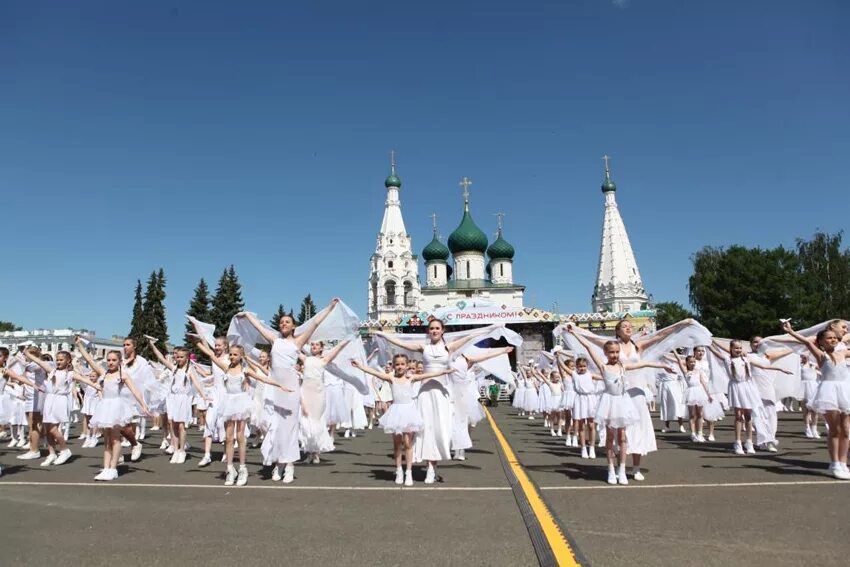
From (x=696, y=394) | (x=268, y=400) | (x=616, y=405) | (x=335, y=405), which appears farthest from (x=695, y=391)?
(x=268, y=400)

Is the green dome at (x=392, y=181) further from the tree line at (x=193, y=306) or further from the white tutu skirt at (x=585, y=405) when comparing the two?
the white tutu skirt at (x=585, y=405)

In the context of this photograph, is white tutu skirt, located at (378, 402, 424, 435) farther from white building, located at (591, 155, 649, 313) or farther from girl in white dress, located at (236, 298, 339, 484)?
white building, located at (591, 155, 649, 313)

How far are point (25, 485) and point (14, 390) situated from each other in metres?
7.57

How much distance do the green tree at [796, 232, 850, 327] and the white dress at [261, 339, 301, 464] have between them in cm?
5664

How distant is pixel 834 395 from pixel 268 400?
7882 mm

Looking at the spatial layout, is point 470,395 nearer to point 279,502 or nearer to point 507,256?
point 279,502

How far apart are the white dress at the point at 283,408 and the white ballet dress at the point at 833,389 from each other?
23.7ft

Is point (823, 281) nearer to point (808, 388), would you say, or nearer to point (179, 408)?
point (808, 388)

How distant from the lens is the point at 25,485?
8.84 m

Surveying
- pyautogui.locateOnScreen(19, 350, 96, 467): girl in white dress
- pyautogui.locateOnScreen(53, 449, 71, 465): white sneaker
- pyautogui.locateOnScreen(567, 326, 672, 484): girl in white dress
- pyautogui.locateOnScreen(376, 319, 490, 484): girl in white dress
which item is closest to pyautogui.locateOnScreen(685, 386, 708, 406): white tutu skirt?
pyautogui.locateOnScreen(567, 326, 672, 484): girl in white dress

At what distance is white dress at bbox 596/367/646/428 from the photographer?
844 centimetres

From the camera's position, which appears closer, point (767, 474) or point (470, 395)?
point (767, 474)

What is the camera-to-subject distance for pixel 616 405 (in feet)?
28.0

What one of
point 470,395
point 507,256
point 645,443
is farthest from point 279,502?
point 507,256
